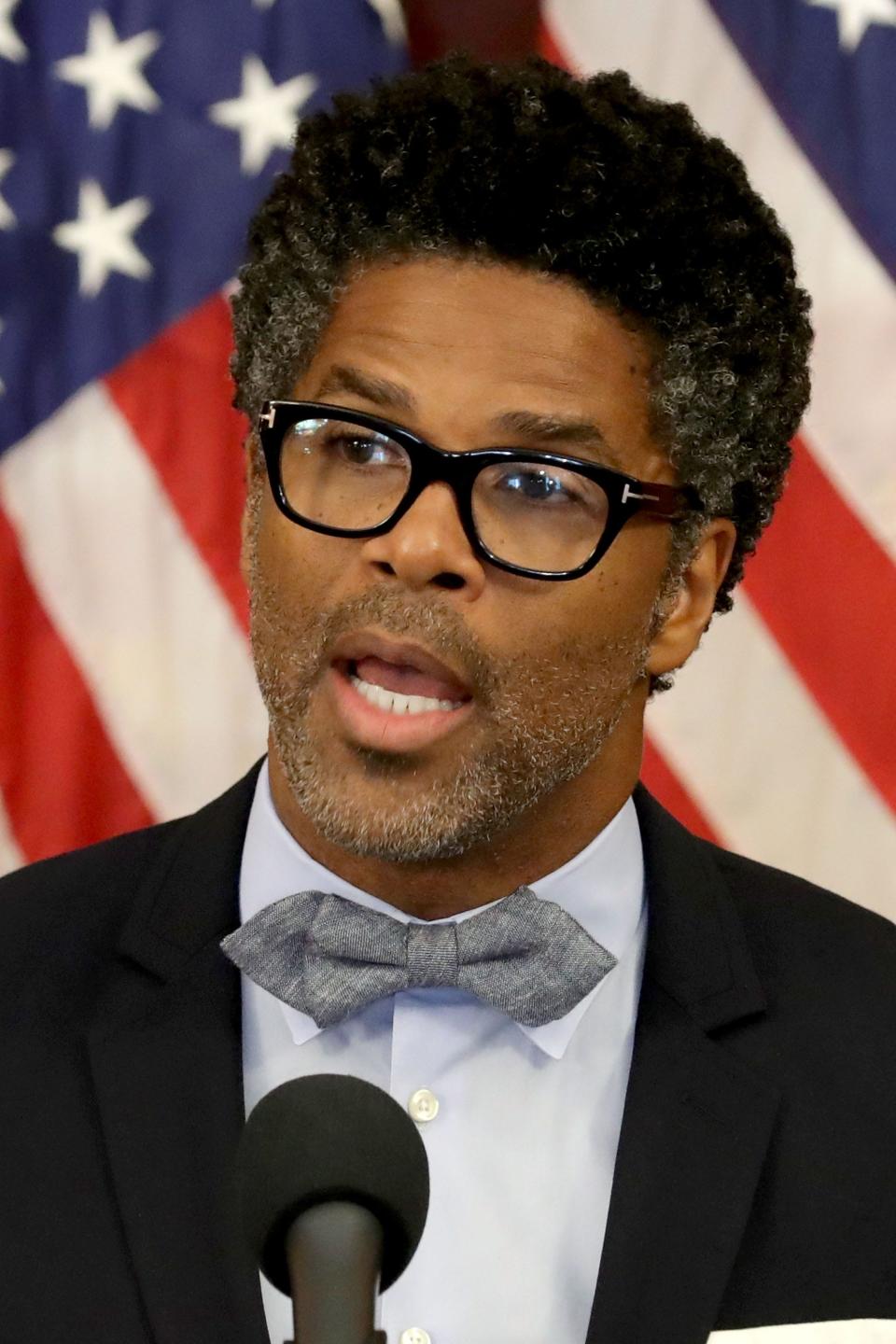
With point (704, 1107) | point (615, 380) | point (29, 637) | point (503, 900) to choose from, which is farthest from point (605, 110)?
point (29, 637)

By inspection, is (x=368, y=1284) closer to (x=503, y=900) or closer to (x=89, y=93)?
(x=503, y=900)

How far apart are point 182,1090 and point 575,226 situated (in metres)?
0.91

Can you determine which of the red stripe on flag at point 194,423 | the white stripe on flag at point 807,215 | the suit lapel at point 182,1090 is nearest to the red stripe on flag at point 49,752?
the red stripe on flag at point 194,423

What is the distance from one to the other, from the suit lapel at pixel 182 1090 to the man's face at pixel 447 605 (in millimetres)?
169

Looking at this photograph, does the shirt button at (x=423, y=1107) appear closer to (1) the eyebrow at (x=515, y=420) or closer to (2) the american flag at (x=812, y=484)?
(1) the eyebrow at (x=515, y=420)

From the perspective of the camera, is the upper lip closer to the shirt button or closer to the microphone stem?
the shirt button

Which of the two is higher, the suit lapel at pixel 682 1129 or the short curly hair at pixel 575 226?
the short curly hair at pixel 575 226

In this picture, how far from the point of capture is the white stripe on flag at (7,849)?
7.98 ft

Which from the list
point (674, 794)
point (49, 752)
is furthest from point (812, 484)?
point (49, 752)

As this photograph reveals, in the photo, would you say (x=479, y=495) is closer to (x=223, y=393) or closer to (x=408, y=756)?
(x=408, y=756)

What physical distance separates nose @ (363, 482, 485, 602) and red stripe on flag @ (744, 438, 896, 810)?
1.02 metres

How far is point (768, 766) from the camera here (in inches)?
95.3

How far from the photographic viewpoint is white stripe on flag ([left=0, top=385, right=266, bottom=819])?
7.94 feet

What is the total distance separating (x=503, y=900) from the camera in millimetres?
1583
